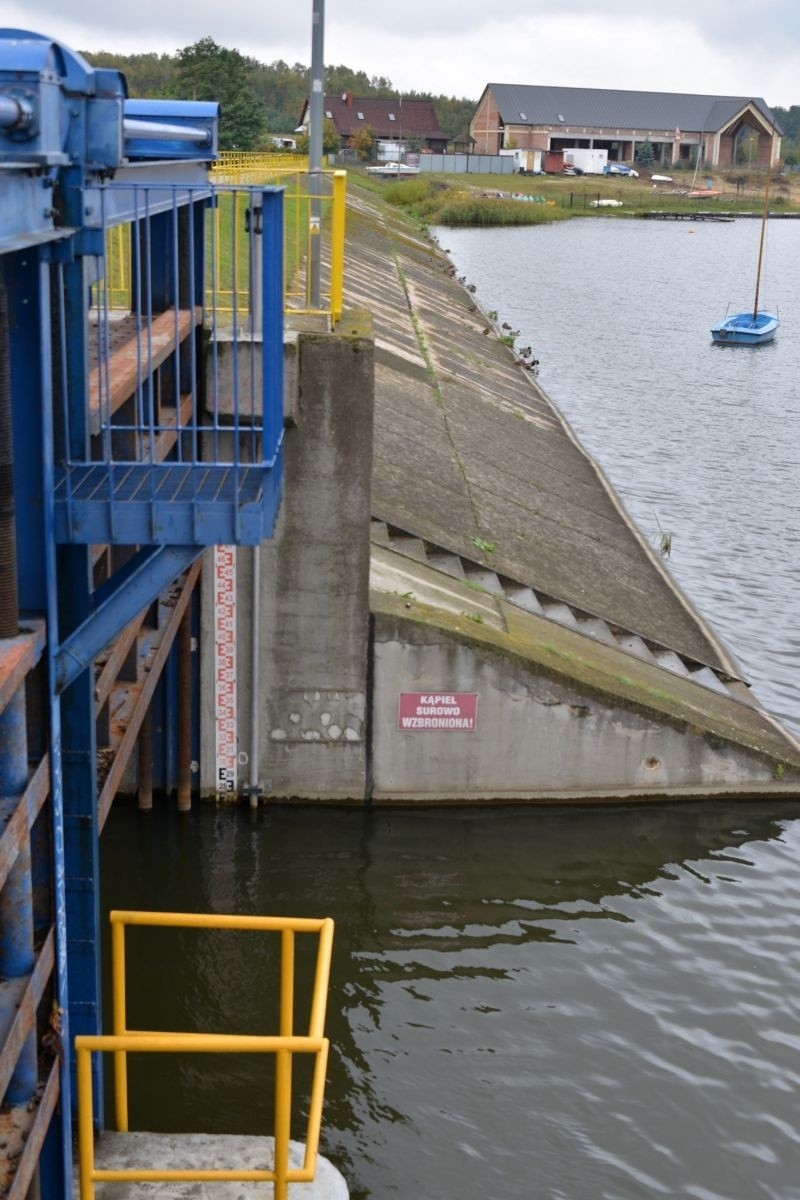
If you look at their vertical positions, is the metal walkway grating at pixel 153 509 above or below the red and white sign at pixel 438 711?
above

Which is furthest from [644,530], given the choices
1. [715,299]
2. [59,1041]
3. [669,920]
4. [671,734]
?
[715,299]

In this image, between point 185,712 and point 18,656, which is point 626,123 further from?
point 18,656

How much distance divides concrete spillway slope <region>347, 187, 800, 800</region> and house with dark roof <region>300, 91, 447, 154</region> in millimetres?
121825

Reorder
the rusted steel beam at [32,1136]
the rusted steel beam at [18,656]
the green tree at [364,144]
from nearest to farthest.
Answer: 1. the rusted steel beam at [18,656]
2. the rusted steel beam at [32,1136]
3. the green tree at [364,144]

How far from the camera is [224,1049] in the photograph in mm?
6465

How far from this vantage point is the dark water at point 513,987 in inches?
370

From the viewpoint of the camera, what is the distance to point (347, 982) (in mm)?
11148

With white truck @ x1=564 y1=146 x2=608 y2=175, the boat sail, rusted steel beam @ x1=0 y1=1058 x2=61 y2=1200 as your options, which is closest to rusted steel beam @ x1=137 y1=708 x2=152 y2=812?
rusted steel beam @ x1=0 y1=1058 x2=61 y2=1200

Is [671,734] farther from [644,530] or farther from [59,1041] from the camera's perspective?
[644,530]

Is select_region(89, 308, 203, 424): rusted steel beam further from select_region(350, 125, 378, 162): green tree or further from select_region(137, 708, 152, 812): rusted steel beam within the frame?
select_region(350, 125, 378, 162): green tree

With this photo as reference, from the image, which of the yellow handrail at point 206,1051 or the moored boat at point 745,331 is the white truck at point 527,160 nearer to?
the moored boat at point 745,331

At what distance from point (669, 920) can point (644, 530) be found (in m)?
13.0

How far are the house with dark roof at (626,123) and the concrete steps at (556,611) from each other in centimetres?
14085

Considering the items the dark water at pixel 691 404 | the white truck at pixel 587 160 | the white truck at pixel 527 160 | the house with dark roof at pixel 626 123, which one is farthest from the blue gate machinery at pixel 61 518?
the house with dark roof at pixel 626 123
